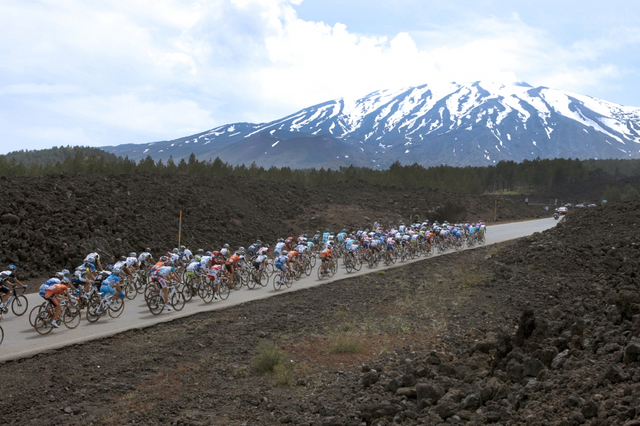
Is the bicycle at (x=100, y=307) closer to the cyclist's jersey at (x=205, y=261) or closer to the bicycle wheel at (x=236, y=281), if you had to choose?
the cyclist's jersey at (x=205, y=261)

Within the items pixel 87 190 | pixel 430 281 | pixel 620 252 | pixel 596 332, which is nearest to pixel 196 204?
pixel 87 190

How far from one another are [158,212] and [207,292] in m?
16.3

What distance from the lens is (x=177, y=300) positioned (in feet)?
52.3

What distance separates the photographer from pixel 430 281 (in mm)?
21422

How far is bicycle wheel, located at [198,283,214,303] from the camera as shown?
17078mm

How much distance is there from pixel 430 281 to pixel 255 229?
18131 millimetres

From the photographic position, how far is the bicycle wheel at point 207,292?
17078 millimetres

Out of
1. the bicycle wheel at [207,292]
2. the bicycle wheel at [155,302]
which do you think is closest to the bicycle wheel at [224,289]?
the bicycle wheel at [207,292]

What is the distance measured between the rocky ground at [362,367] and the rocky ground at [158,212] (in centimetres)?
1195

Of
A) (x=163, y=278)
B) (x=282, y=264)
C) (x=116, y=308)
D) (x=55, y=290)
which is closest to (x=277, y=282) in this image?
(x=282, y=264)

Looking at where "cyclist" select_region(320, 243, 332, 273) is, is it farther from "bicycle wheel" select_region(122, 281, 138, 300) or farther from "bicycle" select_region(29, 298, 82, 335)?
"bicycle" select_region(29, 298, 82, 335)

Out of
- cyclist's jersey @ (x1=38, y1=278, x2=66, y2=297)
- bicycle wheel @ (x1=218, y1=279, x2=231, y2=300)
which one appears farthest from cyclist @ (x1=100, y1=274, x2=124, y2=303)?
bicycle wheel @ (x1=218, y1=279, x2=231, y2=300)

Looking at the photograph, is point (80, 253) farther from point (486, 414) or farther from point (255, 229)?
point (486, 414)

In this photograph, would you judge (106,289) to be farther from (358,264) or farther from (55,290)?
(358,264)
